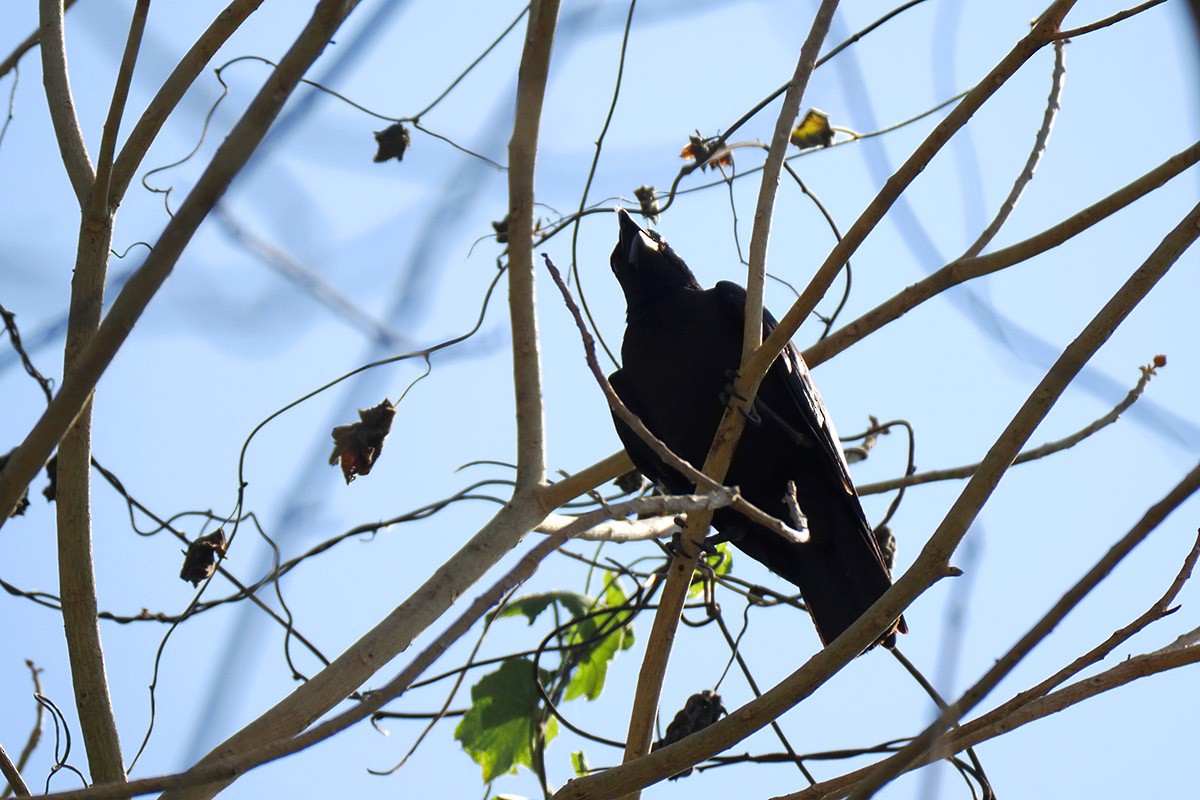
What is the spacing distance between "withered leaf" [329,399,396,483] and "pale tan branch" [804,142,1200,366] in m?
1.30

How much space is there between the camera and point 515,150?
310cm

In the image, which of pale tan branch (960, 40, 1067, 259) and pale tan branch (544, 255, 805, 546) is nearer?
pale tan branch (544, 255, 805, 546)

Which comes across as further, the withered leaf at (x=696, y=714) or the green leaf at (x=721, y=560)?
the green leaf at (x=721, y=560)

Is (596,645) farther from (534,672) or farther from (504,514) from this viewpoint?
(504,514)

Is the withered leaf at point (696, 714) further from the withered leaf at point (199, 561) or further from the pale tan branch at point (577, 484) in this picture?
the withered leaf at point (199, 561)

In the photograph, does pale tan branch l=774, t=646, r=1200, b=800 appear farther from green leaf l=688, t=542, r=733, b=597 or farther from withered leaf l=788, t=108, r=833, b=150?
withered leaf l=788, t=108, r=833, b=150

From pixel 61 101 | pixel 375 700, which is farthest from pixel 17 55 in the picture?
pixel 375 700

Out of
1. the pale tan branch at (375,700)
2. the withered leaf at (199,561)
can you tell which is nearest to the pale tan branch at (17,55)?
the withered leaf at (199,561)

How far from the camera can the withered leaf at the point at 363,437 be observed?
3.41 m

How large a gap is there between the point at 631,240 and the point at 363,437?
68.1 inches

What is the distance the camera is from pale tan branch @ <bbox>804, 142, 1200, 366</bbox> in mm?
2584

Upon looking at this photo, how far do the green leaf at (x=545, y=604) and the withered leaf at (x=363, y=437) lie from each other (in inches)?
30.8

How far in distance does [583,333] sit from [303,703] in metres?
1.15

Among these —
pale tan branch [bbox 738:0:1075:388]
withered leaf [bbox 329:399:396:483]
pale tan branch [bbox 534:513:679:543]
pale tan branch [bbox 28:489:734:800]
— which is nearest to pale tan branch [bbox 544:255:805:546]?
pale tan branch [bbox 28:489:734:800]
